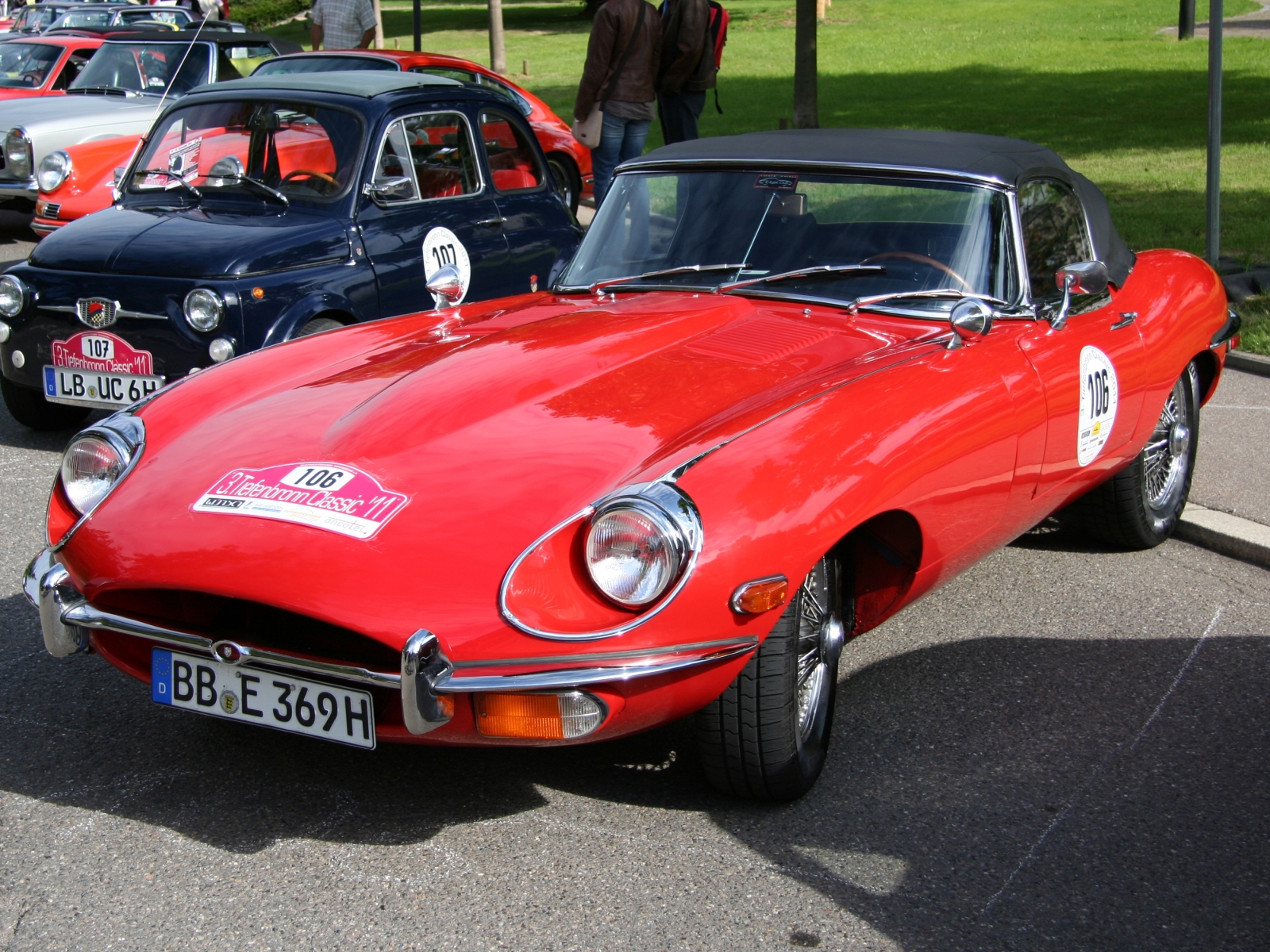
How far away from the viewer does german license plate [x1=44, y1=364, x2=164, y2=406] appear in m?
5.79

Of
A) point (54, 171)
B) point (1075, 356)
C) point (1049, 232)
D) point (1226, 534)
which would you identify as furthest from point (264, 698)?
point (54, 171)

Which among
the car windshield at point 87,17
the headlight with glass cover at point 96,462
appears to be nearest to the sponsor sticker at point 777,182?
the headlight with glass cover at point 96,462

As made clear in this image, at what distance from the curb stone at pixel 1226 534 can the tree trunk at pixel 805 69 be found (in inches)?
390

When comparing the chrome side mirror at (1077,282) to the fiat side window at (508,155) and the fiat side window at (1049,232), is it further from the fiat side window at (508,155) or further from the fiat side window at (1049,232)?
the fiat side window at (508,155)

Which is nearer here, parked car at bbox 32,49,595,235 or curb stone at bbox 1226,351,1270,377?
curb stone at bbox 1226,351,1270,377

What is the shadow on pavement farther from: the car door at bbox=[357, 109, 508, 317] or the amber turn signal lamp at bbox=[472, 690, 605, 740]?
the car door at bbox=[357, 109, 508, 317]

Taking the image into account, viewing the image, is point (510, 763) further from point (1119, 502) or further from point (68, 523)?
point (1119, 502)

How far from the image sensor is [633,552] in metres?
2.73

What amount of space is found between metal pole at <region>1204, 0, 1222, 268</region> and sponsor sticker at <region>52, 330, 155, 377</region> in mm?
5856

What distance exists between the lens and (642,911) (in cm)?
272

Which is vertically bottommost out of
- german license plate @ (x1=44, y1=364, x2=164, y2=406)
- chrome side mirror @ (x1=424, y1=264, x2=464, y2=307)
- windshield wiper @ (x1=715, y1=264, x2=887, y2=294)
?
german license plate @ (x1=44, y1=364, x2=164, y2=406)

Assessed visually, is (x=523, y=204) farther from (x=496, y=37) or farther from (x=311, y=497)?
(x=496, y=37)

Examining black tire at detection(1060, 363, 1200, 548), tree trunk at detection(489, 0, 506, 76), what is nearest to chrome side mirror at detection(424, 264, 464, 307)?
black tire at detection(1060, 363, 1200, 548)

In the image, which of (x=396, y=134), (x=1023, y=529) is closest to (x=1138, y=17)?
(x=396, y=134)
